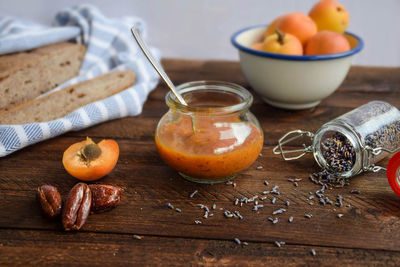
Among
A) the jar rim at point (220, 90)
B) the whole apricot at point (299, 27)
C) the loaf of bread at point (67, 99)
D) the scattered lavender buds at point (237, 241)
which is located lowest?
the scattered lavender buds at point (237, 241)

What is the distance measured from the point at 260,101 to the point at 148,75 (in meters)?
0.56

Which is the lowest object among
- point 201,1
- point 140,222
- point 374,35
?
point 140,222

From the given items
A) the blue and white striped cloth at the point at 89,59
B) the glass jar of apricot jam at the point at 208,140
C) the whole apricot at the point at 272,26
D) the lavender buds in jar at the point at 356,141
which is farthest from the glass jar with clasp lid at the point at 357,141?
the blue and white striped cloth at the point at 89,59

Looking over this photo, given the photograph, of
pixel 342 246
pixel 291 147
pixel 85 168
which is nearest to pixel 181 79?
pixel 291 147

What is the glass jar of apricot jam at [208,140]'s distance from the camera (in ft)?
3.76

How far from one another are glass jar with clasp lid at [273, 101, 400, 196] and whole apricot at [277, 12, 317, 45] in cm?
46

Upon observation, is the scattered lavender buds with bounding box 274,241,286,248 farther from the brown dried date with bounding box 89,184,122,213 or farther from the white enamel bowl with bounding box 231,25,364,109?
the white enamel bowl with bounding box 231,25,364,109

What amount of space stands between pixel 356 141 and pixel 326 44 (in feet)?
1.72

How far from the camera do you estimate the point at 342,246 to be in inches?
38.5

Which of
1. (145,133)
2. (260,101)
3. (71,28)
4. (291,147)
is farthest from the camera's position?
(71,28)

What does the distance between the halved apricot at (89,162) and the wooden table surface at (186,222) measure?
50mm

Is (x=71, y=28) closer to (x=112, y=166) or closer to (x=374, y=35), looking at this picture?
(x=112, y=166)

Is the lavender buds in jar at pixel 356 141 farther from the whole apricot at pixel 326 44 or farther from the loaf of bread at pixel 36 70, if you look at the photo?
the loaf of bread at pixel 36 70

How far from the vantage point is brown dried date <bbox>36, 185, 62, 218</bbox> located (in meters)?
1.05
